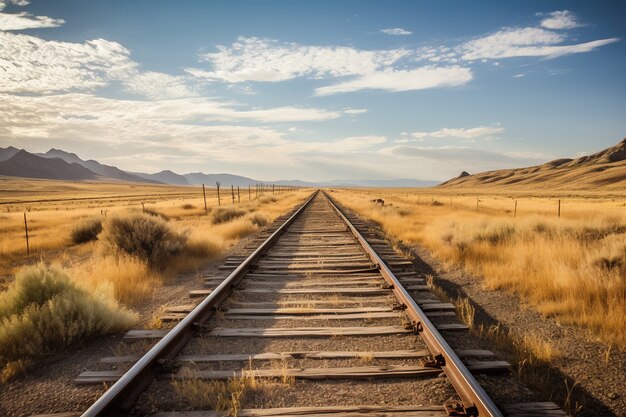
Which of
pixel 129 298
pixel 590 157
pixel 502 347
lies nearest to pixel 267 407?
pixel 502 347

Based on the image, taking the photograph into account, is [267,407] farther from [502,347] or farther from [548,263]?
[548,263]

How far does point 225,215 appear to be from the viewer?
18.5 meters

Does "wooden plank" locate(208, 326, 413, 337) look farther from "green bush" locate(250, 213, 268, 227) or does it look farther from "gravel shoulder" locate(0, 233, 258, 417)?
"green bush" locate(250, 213, 268, 227)

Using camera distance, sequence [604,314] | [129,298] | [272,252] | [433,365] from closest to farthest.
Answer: [433,365] < [604,314] < [129,298] < [272,252]

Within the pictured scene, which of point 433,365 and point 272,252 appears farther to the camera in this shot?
point 272,252

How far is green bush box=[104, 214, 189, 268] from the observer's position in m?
8.02

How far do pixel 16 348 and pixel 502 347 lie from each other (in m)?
4.77

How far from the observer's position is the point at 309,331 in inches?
148

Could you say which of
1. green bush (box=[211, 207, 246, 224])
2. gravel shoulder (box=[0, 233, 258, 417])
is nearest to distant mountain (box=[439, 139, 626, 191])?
green bush (box=[211, 207, 246, 224])

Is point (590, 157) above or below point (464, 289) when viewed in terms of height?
above

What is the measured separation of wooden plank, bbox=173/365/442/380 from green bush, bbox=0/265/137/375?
1.61 m

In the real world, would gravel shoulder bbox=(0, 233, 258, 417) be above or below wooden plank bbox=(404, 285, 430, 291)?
below

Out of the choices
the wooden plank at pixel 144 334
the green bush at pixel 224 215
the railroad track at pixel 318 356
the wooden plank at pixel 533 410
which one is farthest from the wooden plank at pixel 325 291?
the green bush at pixel 224 215

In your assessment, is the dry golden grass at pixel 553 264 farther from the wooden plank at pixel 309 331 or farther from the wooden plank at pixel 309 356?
the wooden plank at pixel 309 331
